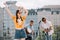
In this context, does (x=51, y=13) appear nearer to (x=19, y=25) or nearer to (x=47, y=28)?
(x=47, y=28)

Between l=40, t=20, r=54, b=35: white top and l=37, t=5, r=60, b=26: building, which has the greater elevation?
l=37, t=5, r=60, b=26: building

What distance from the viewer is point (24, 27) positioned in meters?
1.80

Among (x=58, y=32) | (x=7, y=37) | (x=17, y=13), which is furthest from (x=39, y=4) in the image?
(x=7, y=37)

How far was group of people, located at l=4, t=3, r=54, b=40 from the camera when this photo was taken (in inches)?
70.4

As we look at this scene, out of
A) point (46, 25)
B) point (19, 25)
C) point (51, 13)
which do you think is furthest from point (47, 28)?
point (19, 25)

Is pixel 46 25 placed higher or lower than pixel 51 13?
lower

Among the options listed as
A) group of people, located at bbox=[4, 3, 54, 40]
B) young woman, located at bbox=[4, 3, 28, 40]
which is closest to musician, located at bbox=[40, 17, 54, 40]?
group of people, located at bbox=[4, 3, 54, 40]

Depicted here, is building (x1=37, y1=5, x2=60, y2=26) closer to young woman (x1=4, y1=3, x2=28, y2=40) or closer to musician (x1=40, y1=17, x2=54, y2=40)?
musician (x1=40, y1=17, x2=54, y2=40)

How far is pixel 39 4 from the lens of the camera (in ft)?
6.02

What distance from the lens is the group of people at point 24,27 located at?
70.4 inches

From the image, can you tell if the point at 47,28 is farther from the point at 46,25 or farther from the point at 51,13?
the point at 51,13

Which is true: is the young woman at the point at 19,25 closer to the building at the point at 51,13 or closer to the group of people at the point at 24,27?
the group of people at the point at 24,27

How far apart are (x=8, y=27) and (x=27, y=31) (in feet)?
0.80

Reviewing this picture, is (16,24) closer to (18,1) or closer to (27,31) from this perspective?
(27,31)
